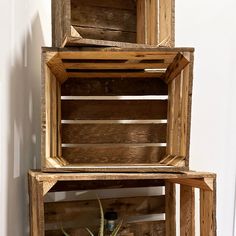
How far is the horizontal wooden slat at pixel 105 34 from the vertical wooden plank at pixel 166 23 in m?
0.19

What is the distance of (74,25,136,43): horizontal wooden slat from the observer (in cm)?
135

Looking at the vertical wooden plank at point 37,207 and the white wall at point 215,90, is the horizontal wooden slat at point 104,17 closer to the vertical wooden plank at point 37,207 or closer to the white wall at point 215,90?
the white wall at point 215,90

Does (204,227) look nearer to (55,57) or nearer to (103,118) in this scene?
(103,118)

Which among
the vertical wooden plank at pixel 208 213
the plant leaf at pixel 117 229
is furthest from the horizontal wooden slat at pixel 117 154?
the vertical wooden plank at pixel 208 213

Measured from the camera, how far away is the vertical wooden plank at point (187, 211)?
1.33 m

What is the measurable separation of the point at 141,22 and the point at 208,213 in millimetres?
704

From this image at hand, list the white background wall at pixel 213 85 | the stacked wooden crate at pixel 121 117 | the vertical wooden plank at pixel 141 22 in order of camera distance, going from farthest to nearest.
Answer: the white background wall at pixel 213 85 < the vertical wooden plank at pixel 141 22 < the stacked wooden crate at pixel 121 117

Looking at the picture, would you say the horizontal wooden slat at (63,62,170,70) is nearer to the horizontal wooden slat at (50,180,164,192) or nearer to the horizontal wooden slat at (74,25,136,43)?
the horizontal wooden slat at (74,25,136,43)

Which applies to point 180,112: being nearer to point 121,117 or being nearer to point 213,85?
point 121,117

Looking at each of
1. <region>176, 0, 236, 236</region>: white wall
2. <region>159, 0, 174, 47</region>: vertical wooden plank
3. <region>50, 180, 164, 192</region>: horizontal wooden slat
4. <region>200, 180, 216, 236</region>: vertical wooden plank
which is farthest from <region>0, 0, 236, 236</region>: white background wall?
<region>200, 180, 216, 236</region>: vertical wooden plank

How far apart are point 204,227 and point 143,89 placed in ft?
1.91

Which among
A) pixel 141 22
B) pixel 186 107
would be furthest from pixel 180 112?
pixel 141 22

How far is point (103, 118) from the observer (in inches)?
57.3

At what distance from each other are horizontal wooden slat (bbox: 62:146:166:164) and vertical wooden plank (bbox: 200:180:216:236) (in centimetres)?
34
